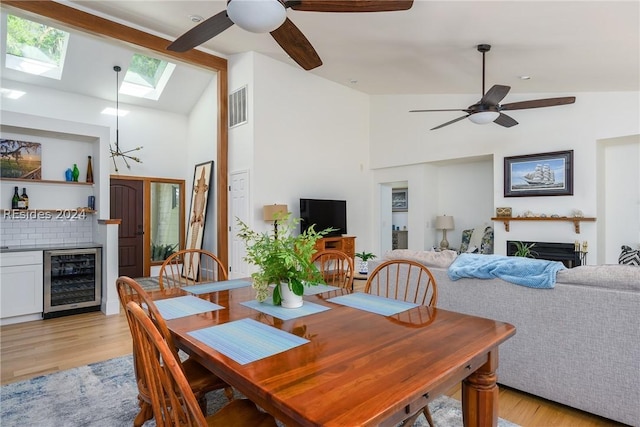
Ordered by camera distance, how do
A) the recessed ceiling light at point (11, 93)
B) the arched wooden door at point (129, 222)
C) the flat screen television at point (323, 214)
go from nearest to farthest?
1. the recessed ceiling light at point (11, 93)
2. the flat screen television at point (323, 214)
3. the arched wooden door at point (129, 222)

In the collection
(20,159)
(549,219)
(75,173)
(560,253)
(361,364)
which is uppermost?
(20,159)

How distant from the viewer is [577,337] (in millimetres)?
2115

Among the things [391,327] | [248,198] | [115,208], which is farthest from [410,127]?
[391,327]

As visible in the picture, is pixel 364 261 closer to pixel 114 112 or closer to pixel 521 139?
pixel 521 139

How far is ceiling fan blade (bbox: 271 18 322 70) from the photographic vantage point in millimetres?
2535

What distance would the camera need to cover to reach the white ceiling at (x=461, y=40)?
3191mm

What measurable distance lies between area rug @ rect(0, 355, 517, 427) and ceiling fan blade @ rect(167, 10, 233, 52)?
246cm

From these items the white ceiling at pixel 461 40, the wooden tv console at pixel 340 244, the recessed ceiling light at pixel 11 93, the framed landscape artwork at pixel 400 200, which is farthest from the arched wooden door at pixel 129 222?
the framed landscape artwork at pixel 400 200

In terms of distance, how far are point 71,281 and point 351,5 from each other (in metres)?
4.40

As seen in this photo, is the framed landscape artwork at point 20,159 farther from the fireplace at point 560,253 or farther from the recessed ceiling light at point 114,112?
the fireplace at point 560,253

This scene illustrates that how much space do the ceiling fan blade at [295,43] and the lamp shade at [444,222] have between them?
5026 mm

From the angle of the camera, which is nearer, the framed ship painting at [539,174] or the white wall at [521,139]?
the white wall at [521,139]

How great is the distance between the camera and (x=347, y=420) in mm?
845

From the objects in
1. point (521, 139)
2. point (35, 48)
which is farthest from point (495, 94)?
point (35, 48)
